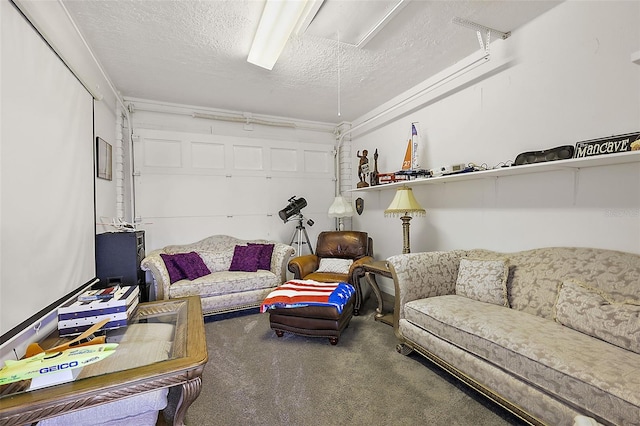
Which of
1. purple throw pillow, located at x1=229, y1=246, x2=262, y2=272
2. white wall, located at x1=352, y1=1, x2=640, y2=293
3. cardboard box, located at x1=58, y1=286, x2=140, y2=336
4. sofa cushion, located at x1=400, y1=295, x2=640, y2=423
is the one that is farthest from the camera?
purple throw pillow, located at x1=229, y1=246, x2=262, y2=272

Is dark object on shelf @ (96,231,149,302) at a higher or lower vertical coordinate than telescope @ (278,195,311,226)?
lower

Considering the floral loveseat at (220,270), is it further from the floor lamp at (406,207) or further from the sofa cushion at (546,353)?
the sofa cushion at (546,353)

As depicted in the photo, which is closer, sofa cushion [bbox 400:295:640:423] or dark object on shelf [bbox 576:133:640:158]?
sofa cushion [bbox 400:295:640:423]

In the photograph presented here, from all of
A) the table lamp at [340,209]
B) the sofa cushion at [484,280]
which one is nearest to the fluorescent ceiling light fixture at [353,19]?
the sofa cushion at [484,280]

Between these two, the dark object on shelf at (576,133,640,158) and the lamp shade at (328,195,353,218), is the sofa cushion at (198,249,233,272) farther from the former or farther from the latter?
the dark object on shelf at (576,133,640,158)

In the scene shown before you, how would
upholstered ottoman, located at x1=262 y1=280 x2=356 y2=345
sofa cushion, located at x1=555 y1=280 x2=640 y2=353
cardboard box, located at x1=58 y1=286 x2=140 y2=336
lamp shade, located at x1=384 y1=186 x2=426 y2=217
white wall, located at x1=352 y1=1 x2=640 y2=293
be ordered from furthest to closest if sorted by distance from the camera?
lamp shade, located at x1=384 y1=186 x2=426 y2=217 < upholstered ottoman, located at x1=262 y1=280 x2=356 y2=345 < white wall, located at x1=352 y1=1 x2=640 y2=293 < cardboard box, located at x1=58 y1=286 x2=140 y2=336 < sofa cushion, located at x1=555 y1=280 x2=640 y2=353

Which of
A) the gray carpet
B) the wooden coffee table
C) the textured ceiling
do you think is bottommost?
the gray carpet

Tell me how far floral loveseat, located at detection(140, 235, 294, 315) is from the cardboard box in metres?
1.29

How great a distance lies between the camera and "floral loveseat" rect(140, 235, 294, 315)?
311 centimetres

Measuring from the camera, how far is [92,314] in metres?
1.68

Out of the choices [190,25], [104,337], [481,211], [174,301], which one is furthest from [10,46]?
[481,211]

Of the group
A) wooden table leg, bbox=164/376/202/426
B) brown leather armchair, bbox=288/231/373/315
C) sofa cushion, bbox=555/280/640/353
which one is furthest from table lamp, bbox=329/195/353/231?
wooden table leg, bbox=164/376/202/426

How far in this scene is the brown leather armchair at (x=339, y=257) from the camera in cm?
330

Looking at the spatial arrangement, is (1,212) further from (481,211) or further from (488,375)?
(481,211)
